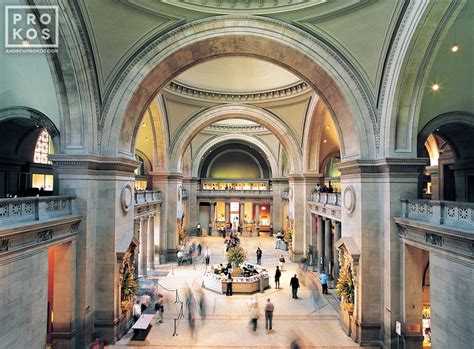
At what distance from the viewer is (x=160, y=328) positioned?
983 centimetres

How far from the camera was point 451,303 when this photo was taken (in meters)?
6.62

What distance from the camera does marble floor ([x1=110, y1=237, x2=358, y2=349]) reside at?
353 inches

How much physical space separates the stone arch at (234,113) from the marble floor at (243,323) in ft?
24.2

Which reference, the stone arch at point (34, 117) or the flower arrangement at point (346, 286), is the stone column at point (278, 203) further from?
the stone arch at point (34, 117)

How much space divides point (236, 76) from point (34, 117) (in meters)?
11.8

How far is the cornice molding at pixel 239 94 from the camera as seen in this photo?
55.7ft

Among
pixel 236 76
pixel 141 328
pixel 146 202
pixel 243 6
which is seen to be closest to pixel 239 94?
pixel 236 76

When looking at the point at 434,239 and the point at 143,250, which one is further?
the point at 143,250

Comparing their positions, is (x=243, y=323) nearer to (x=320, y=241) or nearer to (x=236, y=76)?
(x=320, y=241)

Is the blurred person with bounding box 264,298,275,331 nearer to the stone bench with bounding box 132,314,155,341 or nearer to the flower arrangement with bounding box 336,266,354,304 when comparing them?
the flower arrangement with bounding box 336,266,354,304

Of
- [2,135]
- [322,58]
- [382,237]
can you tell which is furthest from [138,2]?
[382,237]

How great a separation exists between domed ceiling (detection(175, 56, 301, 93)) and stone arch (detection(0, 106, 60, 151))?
28.5 feet

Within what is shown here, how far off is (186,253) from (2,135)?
12.1m

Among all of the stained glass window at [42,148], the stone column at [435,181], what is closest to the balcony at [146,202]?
the stained glass window at [42,148]
